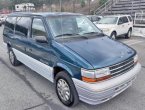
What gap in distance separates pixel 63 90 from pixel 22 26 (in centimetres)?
256

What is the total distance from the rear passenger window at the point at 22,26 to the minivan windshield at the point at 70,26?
0.97 metres

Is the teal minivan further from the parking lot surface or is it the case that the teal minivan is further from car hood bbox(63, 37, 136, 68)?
the parking lot surface

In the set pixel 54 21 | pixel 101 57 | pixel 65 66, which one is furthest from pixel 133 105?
pixel 54 21

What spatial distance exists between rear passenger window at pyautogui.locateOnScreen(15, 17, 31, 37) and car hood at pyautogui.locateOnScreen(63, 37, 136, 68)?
1703 millimetres

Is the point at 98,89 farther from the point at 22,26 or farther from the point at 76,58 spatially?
the point at 22,26

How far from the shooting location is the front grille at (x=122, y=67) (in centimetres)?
362

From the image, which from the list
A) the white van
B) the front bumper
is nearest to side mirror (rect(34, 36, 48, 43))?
the front bumper

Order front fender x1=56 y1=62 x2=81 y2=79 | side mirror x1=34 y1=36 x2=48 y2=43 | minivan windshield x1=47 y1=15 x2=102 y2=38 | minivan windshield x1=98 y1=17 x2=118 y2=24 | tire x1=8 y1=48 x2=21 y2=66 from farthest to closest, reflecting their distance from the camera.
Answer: minivan windshield x1=98 y1=17 x2=118 y2=24
tire x1=8 y1=48 x2=21 y2=66
minivan windshield x1=47 y1=15 x2=102 y2=38
side mirror x1=34 y1=36 x2=48 y2=43
front fender x1=56 y1=62 x2=81 y2=79

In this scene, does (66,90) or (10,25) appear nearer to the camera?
(66,90)

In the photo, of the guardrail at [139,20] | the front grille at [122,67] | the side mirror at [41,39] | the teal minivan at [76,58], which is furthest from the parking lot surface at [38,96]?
the guardrail at [139,20]

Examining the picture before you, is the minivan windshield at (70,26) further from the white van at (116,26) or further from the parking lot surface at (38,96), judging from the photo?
the white van at (116,26)

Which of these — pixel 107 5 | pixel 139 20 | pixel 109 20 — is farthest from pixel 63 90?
pixel 107 5

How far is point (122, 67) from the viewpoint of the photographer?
3.81 meters

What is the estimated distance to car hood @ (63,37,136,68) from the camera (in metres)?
3.59
